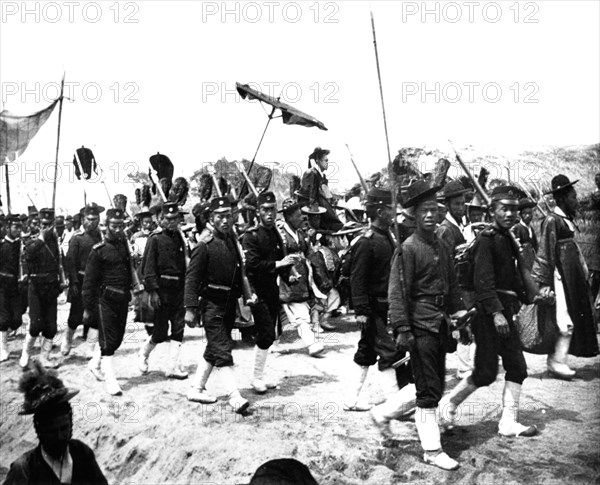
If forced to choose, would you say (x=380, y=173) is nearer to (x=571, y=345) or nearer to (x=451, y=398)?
(x=571, y=345)

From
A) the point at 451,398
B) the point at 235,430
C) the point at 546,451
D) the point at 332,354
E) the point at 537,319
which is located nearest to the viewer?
the point at 546,451

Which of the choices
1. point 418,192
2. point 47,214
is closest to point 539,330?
point 418,192

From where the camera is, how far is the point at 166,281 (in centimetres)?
673

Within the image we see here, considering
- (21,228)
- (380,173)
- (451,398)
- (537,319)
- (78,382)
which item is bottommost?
(78,382)

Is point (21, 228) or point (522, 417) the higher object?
point (21, 228)

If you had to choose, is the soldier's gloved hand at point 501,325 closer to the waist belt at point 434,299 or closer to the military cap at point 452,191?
the waist belt at point 434,299

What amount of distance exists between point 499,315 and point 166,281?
3773 mm

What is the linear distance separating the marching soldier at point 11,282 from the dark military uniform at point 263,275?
325 centimetres

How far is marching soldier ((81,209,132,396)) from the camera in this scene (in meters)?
6.49

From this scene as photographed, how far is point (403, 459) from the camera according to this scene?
431 cm

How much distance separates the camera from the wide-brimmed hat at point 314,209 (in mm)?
8043

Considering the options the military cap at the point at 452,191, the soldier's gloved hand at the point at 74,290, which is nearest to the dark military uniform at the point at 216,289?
the military cap at the point at 452,191

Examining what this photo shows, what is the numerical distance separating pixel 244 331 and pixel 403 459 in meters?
3.50

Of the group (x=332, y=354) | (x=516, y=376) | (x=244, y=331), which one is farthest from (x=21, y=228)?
(x=516, y=376)
